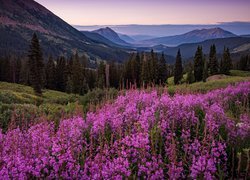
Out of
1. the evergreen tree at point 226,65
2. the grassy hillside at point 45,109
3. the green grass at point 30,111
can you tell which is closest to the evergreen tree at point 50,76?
the evergreen tree at point 226,65

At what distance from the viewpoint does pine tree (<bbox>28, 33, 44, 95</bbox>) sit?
63.2 metres

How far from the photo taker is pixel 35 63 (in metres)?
64.0

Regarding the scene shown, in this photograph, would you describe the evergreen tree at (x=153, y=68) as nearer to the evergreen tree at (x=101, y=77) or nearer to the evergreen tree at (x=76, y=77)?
the evergreen tree at (x=101, y=77)

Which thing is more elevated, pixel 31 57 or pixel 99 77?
pixel 31 57

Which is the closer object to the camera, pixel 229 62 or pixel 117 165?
pixel 117 165

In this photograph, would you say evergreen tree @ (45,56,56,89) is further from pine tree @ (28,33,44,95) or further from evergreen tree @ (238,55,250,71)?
evergreen tree @ (238,55,250,71)

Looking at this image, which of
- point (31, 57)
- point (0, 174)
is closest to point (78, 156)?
point (0, 174)

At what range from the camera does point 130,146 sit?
4.64 m

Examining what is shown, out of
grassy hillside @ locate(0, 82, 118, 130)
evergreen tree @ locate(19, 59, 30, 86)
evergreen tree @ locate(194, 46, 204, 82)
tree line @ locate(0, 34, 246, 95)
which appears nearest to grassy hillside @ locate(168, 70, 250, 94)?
grassy hillside @ locate(0, 82, 118, 130)

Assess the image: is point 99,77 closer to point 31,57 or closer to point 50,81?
point 50,81

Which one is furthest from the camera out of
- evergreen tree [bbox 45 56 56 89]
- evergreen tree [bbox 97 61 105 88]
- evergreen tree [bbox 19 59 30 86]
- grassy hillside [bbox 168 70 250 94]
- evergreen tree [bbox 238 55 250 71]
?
evergreen tree [bbox 238 55 250 71]

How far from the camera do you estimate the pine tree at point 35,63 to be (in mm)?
63250

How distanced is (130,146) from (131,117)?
1.32m

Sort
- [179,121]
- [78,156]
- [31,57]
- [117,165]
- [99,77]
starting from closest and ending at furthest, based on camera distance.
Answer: [117,165] < [78,156] < [179,121] < [31,57] < [99,77]
